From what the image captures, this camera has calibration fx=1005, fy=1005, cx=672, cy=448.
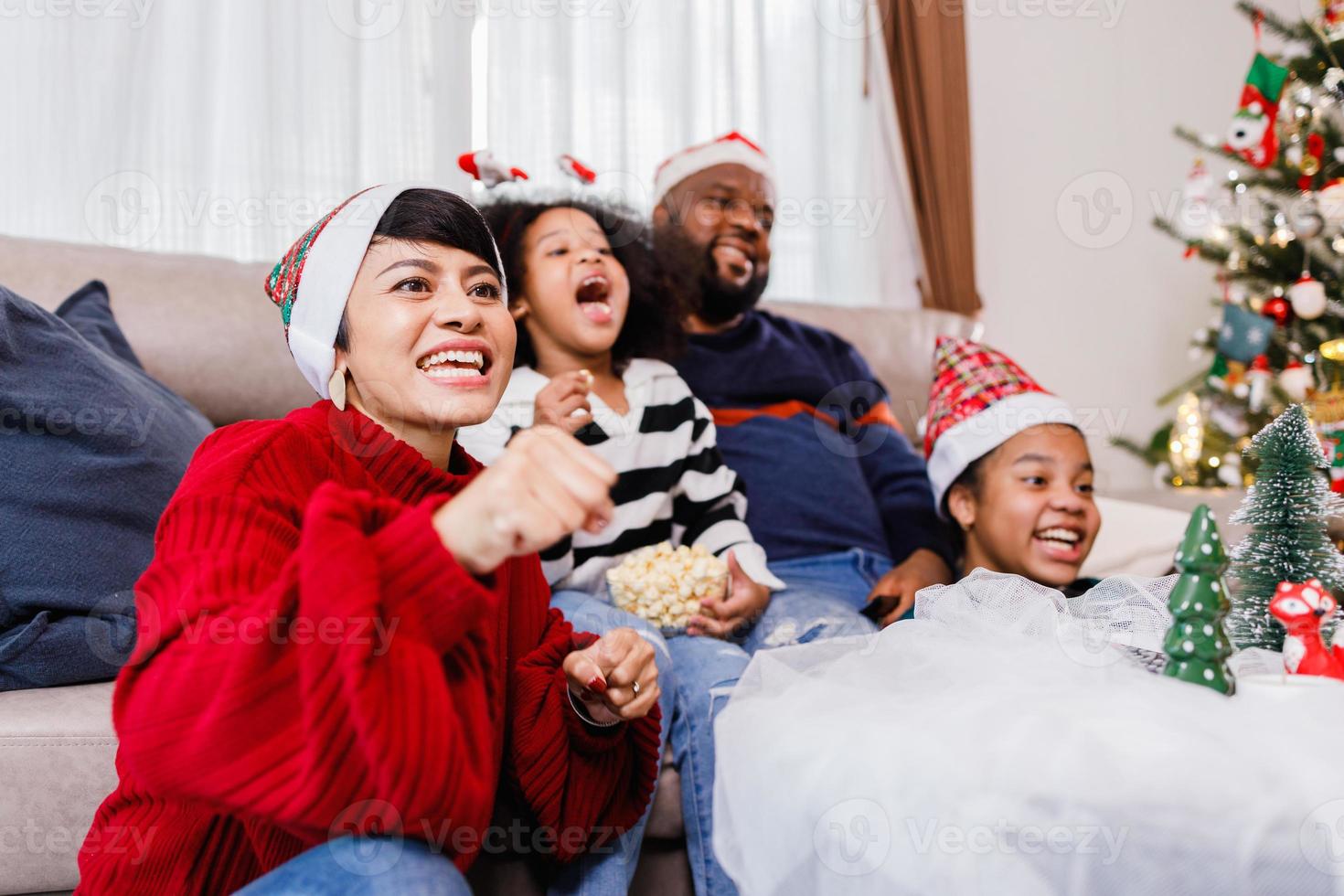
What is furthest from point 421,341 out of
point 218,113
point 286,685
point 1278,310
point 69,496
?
point 1278,310

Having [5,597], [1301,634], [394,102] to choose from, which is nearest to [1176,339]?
[394,102]

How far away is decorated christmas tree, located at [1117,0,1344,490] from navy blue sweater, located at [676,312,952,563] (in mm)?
1330

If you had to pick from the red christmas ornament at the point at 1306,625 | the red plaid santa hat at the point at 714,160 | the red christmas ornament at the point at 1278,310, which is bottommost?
the red christmas ornament at the point at 1306,625

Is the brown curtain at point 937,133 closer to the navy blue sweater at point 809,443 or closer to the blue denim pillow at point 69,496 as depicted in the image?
the navy blue sweater at point 809,443

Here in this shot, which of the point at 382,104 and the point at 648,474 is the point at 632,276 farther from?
the point at 382,104

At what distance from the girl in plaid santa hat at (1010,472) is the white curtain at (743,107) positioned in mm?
1528

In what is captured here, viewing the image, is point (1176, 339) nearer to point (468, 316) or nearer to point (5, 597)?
point (468, 316)

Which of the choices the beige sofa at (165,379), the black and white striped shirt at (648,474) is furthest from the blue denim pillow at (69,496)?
the black and white striped shirt at (648,474)

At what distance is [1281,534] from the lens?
42.9 inches

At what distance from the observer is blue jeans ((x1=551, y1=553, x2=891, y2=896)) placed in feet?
3.56

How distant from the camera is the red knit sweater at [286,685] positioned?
2.03ft

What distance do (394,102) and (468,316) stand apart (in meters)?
2.02

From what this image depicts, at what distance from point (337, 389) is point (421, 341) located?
4.3 inches

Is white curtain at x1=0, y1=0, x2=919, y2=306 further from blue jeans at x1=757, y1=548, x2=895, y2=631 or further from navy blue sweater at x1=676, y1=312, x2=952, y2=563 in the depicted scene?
blue jeans at x1=757, y1=548, x2=895, y2=631
